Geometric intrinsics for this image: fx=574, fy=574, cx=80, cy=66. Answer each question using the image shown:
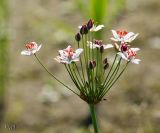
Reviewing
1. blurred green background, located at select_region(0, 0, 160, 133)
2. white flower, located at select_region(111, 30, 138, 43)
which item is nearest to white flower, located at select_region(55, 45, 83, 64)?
white flower, located at select_region(111, 30, 138, 43)

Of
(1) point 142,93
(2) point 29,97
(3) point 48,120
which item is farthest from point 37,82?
(1) point 142,93

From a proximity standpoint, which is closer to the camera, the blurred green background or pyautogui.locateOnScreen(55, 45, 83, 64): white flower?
pyautogui.locateOnScreen(55, 45, 83, 64): white flower

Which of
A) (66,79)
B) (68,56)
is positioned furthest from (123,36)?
(66,79)

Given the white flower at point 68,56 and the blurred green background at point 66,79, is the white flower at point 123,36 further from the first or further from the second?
the blurred green background at point 66,79

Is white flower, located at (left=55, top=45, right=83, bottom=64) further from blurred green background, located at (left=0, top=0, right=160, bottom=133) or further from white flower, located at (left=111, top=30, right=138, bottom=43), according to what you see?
blurred green background, located at (left=0, top=0, right=160, bottom=133)

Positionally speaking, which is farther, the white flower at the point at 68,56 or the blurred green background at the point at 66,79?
the blurred green background at the point at 66,79

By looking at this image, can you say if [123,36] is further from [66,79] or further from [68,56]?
[66,79]

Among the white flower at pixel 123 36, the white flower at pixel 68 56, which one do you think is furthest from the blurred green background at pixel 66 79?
the white flower at pixel 68 56

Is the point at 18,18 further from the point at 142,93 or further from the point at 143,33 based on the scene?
the point at 142,93

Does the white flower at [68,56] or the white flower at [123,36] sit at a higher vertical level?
the white flower at [123,36]
